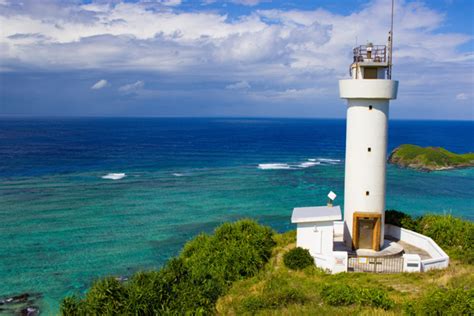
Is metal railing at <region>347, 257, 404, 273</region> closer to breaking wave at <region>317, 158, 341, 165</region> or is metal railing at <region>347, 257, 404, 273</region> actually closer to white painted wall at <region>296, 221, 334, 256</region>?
white painted wall at <region>296, 221, 334, 256</region>

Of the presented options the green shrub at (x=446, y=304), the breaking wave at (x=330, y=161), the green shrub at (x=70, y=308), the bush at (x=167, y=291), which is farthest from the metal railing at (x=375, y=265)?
the breaking wave at (x=330, y=161)

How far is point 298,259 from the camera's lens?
18094mm

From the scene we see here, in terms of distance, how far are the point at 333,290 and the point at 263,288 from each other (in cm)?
257

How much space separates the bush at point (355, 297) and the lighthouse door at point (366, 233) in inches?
252

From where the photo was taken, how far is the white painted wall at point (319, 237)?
61.5ft

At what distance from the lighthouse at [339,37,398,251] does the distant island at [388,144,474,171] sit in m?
51.3

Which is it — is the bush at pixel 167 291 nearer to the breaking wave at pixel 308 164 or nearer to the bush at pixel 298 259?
the bush at pixel 298 259

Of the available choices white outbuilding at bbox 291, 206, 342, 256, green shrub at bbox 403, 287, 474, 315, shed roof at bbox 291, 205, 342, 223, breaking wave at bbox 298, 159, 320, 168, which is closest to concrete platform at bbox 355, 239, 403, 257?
white outbuilding at bbox 291, 206, 342, 256

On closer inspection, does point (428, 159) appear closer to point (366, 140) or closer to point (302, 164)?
point (302, 164)

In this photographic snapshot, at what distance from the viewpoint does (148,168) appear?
210ft

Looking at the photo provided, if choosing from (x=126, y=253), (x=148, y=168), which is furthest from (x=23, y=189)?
(x=126, y=253)

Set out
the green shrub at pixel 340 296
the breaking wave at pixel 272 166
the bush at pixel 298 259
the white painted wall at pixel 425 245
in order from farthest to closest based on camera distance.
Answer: the breaking wave at pixel 272 166 → the bush at pixel 298 259 → the white painted wall at pixel 425 245 → the green shrub at pixel 340 296

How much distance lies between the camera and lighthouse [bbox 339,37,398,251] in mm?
19094

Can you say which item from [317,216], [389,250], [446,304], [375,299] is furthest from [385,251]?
[446,304]
